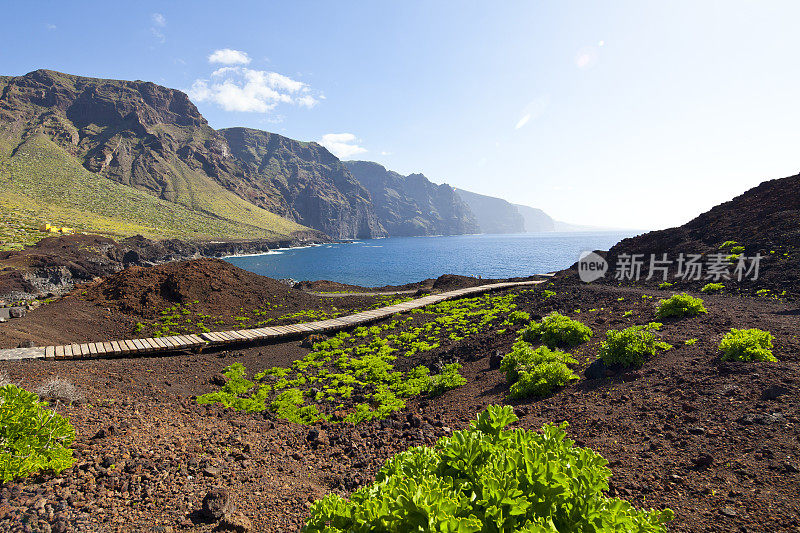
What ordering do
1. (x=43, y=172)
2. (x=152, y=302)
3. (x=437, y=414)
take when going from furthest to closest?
(x=43, y=172)
(x=152, y=302)
(x=437, y=414)

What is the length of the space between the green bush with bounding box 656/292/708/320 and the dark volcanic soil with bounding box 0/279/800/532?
0.48m

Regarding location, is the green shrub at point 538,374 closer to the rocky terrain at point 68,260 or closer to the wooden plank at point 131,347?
the wooden plank at point 131,347

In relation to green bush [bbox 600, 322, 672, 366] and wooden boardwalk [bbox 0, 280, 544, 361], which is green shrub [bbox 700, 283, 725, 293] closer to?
green bush [bbox 600, 322, 672, 366]

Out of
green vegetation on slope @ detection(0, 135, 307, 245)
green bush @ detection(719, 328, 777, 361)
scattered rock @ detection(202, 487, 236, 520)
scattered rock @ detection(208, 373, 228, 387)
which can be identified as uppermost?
green vegetation on slope @ detection(0, 135, 307, 245)

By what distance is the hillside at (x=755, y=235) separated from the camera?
14.6 meters

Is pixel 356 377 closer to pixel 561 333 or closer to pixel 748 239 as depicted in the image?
pixel 561 333

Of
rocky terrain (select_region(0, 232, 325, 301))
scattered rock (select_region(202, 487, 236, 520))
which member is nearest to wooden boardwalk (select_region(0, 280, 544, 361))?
scattered rock (select_region(202, 487, 236, 520))

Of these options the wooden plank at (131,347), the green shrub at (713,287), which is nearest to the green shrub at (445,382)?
the wooden plank at (131,347)

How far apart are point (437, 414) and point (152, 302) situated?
17.7 meters

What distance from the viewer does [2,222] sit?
6450cm

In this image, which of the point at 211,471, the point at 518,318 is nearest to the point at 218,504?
the point at 211,471

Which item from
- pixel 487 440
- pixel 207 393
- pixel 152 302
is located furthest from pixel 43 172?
pixel 487 440

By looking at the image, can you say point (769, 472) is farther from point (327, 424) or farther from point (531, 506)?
point (327, 424)

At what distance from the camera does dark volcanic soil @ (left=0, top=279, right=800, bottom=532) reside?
3893 mm
